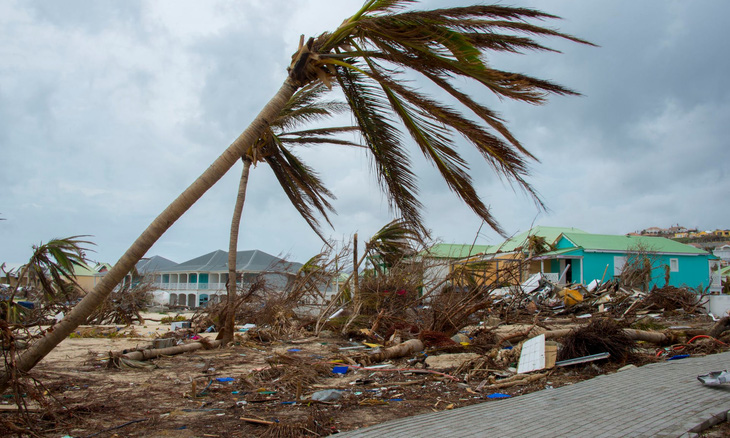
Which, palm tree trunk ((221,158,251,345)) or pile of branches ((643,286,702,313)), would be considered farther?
pile of branches ((643,286,702,313))

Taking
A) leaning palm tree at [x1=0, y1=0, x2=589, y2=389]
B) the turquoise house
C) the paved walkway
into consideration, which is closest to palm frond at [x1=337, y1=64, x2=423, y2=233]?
leaning palm tree at [x1=0, y1=0, x2=589, y2=389]

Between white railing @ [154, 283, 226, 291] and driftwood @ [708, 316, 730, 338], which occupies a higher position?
driftwood @ [708, 316, 730, 338]

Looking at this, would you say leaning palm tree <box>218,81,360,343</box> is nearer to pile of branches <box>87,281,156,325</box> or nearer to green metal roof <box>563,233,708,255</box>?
pile of branches <box>87,281,156,325</box>

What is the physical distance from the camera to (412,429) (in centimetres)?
397

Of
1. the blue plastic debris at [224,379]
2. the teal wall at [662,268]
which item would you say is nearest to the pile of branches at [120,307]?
the blue plastic debris at [224,379]

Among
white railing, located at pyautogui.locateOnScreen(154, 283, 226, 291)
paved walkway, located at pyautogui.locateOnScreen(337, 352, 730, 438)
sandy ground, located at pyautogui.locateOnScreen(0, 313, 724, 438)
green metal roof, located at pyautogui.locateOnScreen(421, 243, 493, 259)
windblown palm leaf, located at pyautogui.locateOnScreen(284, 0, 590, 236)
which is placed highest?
windblown palm leaf, located at pyautogui.locateOnScreen(284, 0, 590, 236)

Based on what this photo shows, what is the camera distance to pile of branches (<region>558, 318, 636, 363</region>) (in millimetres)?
7039

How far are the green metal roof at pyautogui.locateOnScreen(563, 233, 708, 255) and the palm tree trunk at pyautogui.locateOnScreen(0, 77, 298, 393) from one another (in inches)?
964

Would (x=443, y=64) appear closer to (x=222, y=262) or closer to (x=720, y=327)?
(x=720, y=327)

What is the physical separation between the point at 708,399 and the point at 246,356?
23.6 ft

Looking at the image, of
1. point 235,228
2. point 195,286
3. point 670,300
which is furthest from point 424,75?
point 195,286

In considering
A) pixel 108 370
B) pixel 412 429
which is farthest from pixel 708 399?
pixel 108 370

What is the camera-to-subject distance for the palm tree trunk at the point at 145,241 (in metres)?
3.76

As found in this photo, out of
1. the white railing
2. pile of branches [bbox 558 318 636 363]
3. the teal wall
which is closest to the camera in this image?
pile of branches [bbox 558 318 636 363]
